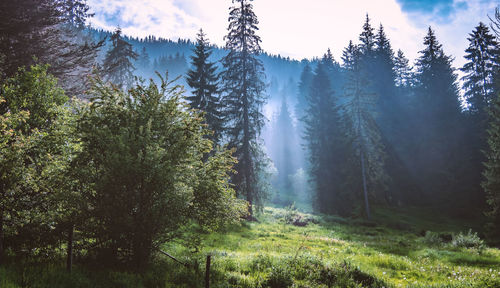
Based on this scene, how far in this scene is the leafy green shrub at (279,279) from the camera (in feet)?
24.5

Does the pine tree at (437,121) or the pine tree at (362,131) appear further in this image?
the pine tree at (437,121)

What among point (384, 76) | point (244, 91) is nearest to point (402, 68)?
point (384, 76)

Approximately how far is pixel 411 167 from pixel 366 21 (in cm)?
2554

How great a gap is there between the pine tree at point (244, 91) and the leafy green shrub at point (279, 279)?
48.3ft

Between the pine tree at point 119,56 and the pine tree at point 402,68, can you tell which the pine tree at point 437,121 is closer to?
the pine tree at point 402,68

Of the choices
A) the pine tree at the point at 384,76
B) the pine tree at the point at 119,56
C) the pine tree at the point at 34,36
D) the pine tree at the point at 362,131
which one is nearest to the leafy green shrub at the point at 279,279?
the pine tree at the point at 34,36

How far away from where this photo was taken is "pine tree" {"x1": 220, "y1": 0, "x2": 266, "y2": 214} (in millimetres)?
22797

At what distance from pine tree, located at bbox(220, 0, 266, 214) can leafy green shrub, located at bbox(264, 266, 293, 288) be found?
14.7 m

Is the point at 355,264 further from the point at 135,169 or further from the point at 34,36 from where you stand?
the point at 34,36

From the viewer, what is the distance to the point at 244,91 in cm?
2300

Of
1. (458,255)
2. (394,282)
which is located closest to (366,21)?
(458,255)

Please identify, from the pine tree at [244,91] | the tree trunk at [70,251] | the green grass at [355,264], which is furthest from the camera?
the pine tree at [244,91]

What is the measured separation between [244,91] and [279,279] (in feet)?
58.2

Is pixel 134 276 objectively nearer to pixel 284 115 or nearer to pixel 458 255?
pixel 458 255
